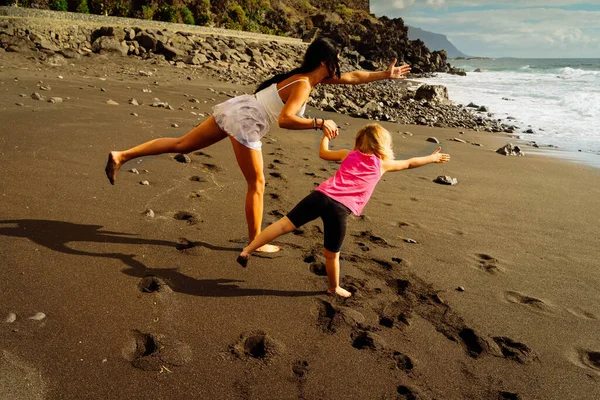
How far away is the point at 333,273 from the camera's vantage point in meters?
2.85

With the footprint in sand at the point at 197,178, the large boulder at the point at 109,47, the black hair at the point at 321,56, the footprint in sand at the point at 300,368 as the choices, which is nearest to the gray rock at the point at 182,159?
the footprint in sand at the point at 197,178

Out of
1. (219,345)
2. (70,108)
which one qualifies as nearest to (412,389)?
(219,345)

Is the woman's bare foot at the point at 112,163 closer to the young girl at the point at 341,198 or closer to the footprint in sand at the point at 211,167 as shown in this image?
the young girl at the point at 341,198

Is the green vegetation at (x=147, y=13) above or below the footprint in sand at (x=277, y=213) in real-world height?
above

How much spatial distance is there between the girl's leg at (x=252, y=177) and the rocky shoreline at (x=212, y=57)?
8.51 meters

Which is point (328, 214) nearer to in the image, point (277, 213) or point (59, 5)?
point (277, 213)

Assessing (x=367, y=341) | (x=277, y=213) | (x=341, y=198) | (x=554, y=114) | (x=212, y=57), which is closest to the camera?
(x=367, y=341)

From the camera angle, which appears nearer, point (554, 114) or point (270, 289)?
point (270, 289)

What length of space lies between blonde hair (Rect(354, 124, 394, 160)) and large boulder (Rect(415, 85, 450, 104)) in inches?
522

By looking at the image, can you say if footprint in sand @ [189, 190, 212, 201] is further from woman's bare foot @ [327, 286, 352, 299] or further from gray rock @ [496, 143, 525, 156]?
gray rock @ [496, 143, 525, 156]

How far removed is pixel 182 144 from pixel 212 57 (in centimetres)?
1836

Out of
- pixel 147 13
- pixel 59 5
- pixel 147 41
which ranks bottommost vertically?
pixel 147 41

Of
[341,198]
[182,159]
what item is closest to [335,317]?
[341,198]

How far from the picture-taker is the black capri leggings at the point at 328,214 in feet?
8.98
